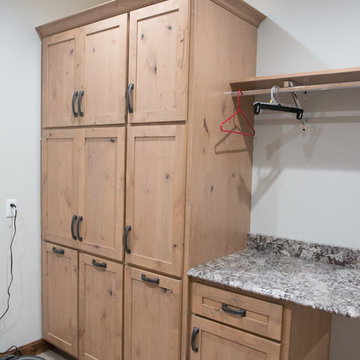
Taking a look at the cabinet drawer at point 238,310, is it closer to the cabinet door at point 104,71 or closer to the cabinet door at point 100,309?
the cabinet door at point 100,309

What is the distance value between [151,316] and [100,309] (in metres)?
0.42

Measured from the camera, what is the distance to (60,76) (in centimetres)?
251

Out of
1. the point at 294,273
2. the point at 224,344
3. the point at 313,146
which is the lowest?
the point at 224,344

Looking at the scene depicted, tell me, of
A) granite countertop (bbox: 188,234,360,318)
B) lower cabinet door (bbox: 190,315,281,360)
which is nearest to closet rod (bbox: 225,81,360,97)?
granite countertop (bbox: 188,234,360,318)

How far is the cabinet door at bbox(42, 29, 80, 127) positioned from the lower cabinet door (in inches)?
56.0

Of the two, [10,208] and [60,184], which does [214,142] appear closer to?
[60,184]

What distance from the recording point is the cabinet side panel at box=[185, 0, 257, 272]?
1.90 meters

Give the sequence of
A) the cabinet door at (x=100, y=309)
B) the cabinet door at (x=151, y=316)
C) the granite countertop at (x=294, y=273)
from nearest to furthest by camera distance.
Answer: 1. the granite countertop at (x=294, y=273)
2. the cabinet door at (x=151, y=316)
3. the cabinet door at (x=100, y=309)

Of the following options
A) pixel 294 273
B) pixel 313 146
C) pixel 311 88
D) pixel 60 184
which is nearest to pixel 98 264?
pixel 60 184

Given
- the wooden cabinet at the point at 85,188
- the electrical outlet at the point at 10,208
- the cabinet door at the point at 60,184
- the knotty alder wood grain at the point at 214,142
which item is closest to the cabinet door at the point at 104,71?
the wooden cabinet at the point at 85,188

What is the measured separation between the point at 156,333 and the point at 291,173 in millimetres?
1145

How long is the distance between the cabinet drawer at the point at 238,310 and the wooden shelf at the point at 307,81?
1.02 metres

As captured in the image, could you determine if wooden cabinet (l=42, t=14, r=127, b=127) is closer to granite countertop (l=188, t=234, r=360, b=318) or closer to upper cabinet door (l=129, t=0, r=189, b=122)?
upper cabinet door (l=129, t=0, r=189, b=122)

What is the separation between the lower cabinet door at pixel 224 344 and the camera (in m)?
1.73
